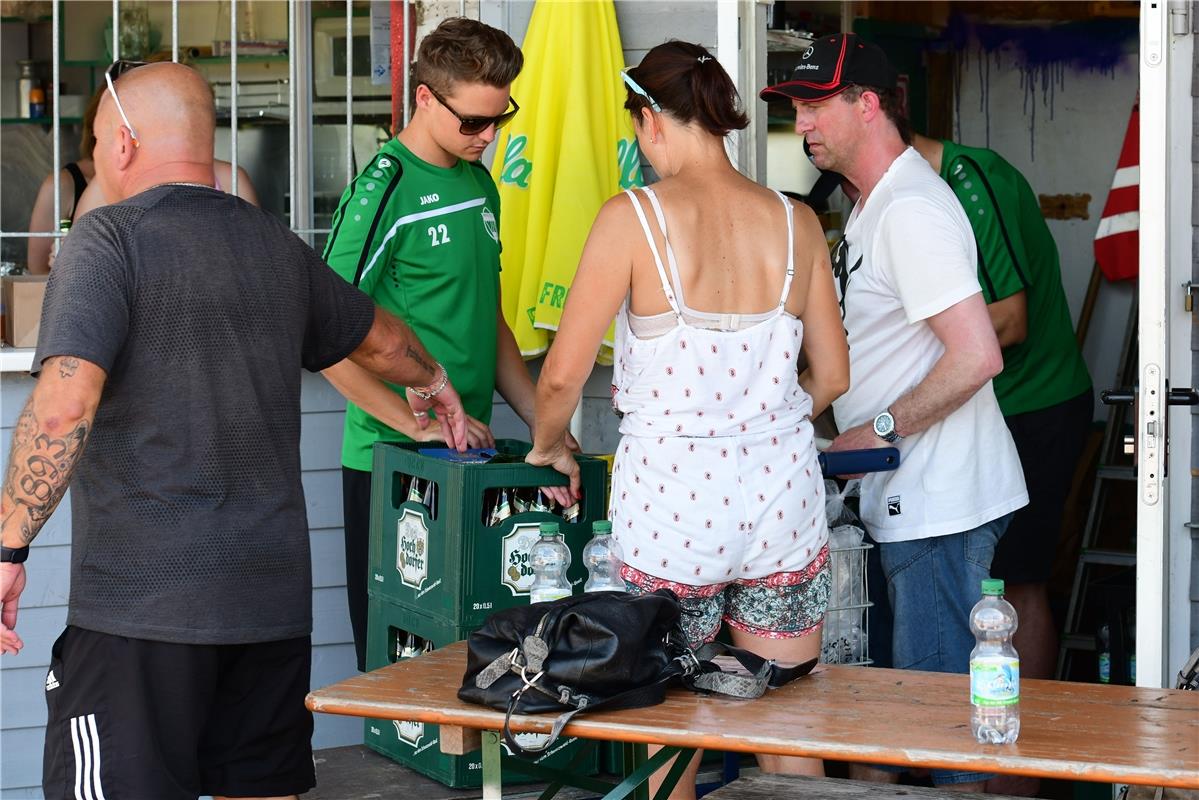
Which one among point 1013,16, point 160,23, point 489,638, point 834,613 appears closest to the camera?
point 489,638

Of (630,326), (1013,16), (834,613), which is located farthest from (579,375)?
(1013,16)

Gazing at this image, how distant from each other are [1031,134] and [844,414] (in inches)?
133

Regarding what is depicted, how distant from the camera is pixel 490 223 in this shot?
4.09 metres

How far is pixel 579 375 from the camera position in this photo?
315 centimetres

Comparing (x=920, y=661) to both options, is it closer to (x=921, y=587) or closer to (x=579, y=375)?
(x=921, y=587)

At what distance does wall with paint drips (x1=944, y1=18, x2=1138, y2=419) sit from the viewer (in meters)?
6.41

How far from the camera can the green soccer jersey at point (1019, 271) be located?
4.42m

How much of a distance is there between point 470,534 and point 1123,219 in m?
2.84

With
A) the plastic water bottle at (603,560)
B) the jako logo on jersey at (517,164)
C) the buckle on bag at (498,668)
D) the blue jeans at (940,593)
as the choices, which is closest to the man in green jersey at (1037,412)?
the blue jeans at (940,593)

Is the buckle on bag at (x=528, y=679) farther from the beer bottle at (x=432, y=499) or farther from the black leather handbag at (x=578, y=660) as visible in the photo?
the beer bottle at (x=432, y=499)

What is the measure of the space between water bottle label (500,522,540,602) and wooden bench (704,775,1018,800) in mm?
811

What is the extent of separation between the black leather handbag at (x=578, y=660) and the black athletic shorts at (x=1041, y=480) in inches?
89.7

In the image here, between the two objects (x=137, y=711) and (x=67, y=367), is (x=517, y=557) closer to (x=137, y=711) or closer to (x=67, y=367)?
(x=137, y=711)

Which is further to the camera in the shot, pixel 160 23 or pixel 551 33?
pixel 160 23
